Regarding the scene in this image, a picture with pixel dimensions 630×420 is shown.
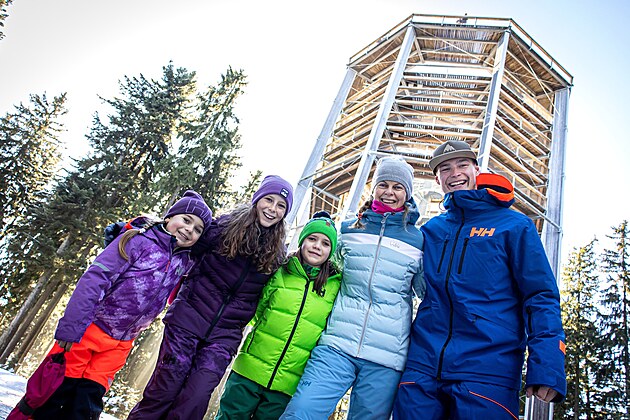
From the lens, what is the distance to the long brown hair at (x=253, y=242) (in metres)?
2.91

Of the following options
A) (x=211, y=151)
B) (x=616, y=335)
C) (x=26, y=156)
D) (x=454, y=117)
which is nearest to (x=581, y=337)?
(x=616, y=335)

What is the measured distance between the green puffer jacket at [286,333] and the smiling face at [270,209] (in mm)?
485

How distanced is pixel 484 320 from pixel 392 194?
1.23 metres

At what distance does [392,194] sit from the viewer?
3002 mm

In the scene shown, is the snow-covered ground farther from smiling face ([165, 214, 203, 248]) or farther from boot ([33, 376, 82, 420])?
smiling face ([165, 214, 203, 248])

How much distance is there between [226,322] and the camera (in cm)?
279

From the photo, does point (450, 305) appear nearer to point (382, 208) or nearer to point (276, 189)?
point (382, 208)

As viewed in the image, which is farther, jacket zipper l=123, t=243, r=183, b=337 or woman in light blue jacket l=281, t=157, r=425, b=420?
jacket zipper l=123, t=243, r=183, b=337

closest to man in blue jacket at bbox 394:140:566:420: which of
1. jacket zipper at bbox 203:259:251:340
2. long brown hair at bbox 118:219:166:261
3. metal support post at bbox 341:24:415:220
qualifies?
jacket zipper at bbox 203:259:251:340

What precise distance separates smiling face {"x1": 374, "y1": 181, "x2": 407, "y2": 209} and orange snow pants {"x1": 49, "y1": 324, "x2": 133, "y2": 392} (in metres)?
2.24

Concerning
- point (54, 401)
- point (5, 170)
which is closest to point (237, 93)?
point (5, 170)

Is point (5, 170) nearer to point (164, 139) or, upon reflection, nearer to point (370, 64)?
point (164, 139)

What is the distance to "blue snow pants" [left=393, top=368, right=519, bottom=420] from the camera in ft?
6.10

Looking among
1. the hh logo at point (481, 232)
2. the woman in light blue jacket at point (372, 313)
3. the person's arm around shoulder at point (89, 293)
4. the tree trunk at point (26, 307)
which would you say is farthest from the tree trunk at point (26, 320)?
the hh logo at point (481, 232)
